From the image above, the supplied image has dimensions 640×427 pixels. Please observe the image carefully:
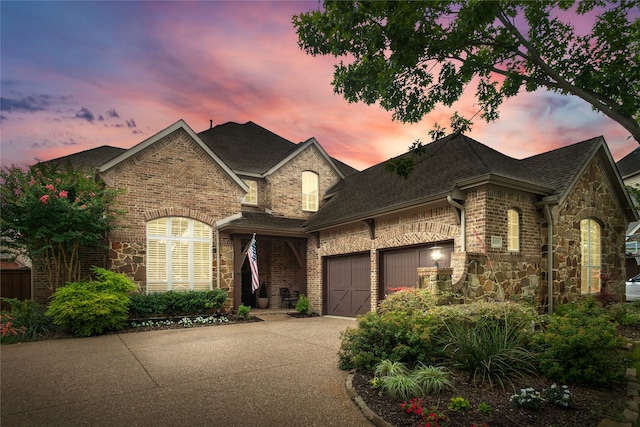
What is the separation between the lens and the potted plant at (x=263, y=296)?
17094mm

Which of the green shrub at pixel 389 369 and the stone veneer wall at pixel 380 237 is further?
the stone veneer wall at pixel 380 237

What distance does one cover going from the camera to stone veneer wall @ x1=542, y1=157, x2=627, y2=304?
10367 mm

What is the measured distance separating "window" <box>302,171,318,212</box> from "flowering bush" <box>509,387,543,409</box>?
14.5 metres

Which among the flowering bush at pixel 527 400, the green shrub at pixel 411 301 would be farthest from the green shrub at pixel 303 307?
the flowering bush at pixel 527 400

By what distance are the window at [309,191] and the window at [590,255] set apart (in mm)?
10881

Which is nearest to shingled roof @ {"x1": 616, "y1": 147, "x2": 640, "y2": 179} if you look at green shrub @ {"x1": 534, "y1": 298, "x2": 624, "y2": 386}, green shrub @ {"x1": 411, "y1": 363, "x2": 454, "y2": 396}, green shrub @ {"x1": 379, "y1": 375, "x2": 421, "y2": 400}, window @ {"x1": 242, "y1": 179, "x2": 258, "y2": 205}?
window @ {"x1": 242, "y1": 179, "x2": 258, "y2": 205}

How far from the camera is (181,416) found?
4367 millimetres

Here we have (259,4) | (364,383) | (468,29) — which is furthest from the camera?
(259,4)

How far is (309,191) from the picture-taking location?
1867 centimetres

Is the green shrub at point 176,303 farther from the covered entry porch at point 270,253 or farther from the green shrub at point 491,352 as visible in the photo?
the green shrub at point 491,352

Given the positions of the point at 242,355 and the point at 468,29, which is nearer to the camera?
the point at 468,29

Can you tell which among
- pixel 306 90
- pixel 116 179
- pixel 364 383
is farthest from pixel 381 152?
pixel 364 383

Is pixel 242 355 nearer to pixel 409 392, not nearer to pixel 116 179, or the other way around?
pixel 409 392

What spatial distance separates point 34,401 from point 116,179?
28.9 feet
